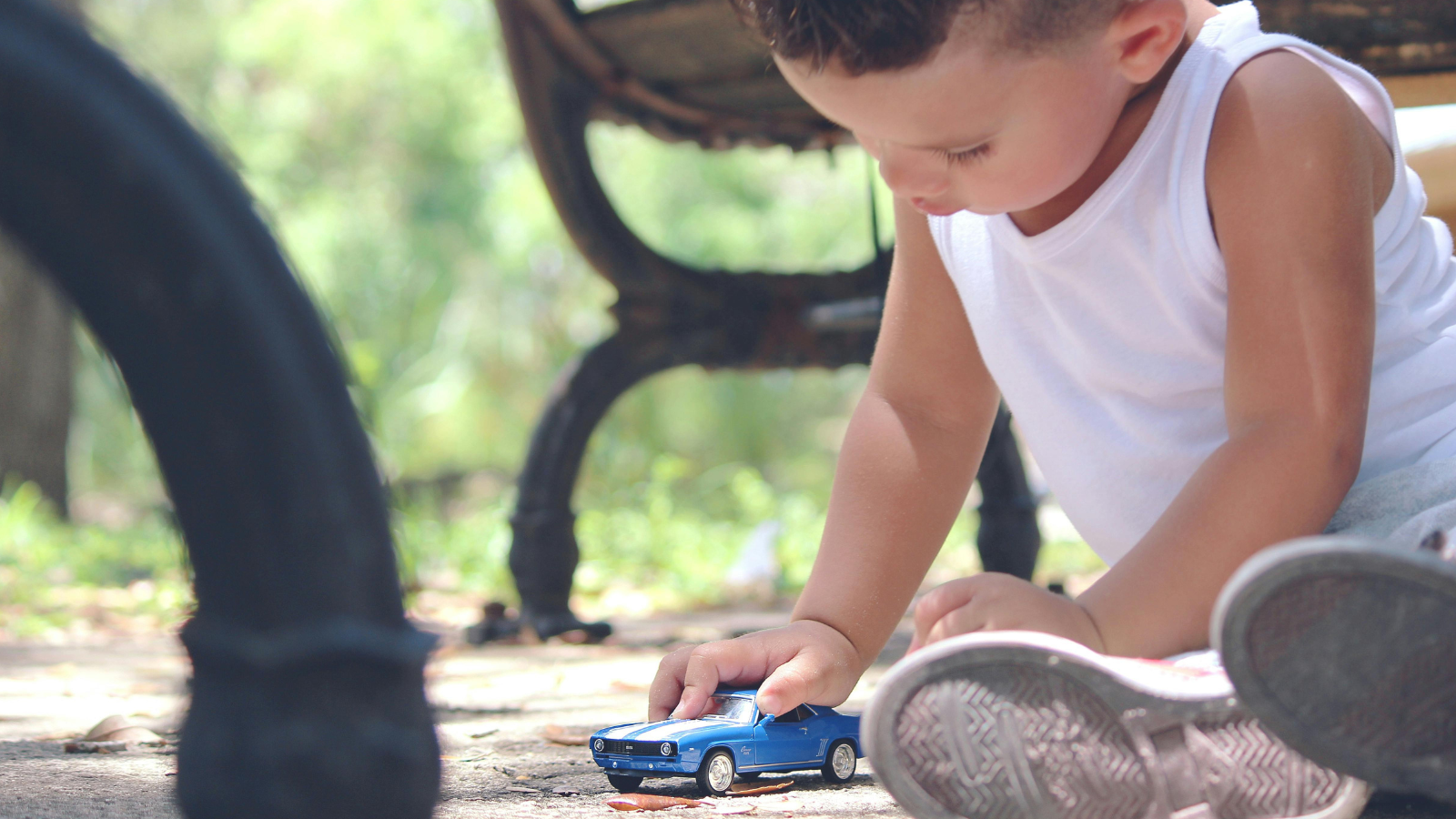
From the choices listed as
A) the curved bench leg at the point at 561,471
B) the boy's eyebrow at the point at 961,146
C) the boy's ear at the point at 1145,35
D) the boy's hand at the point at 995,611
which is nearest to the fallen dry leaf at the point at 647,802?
the boy's hand at the point at 995,611

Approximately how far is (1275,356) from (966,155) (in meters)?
0.26

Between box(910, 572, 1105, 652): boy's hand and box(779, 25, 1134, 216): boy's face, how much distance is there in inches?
11.6

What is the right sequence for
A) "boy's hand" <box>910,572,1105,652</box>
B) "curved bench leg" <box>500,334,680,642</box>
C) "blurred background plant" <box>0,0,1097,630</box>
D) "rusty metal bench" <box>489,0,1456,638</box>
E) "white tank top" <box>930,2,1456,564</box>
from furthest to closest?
"blurred background plant" <box>0,0,1097,630</box>, "curved bench leg" <box>500,334,680,642</box>, "rusty metal bench" <box>489,0,1456,638</box>, "white tank top" <box>930,2,1456,564</box>, "boy's hand" <box>910,572,1105,652</box>

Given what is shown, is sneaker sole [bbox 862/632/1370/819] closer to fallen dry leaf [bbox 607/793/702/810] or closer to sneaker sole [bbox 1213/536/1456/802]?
sneaker sole [bbox 1213/536/1456/802]

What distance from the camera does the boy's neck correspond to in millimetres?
983

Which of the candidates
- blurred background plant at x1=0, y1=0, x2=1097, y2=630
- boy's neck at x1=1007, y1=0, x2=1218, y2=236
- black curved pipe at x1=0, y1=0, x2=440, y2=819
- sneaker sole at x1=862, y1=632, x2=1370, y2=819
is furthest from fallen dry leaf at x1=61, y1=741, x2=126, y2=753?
blurred background plant at x1=0, y1=0, x2=1097, y2=630

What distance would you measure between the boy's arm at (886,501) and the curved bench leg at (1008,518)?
42.7 inches

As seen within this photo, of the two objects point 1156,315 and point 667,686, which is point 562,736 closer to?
point 667,686

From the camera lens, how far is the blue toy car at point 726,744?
93 cm

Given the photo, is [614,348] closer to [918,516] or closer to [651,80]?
[651,80]

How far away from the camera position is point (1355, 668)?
0.53 m

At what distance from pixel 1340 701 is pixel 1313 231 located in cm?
42

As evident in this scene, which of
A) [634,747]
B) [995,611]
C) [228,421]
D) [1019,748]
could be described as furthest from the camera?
[634,747]

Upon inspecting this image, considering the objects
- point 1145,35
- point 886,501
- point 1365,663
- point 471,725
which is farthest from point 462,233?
point 1365,663
